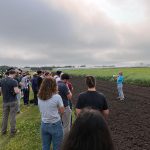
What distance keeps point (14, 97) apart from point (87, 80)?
19.7 ft

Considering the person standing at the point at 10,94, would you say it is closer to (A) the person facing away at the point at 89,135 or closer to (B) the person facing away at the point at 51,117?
(B) the person facing away at the point at 51,117

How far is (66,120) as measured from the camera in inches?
420

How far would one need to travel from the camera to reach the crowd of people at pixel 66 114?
319 centimetres

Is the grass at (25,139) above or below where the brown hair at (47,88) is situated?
below

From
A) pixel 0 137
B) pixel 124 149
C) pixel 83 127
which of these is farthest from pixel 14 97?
pixel 83 127

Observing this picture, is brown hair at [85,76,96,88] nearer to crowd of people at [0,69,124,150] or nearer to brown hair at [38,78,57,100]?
crowd of people at [0,69,124,150]

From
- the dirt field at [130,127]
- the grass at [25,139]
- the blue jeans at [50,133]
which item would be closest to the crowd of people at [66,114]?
the blue jeans at [50,133]

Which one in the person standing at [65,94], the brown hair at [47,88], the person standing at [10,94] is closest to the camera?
the brown hair at [47,88]

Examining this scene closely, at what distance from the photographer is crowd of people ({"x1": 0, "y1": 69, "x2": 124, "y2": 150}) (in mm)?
3193

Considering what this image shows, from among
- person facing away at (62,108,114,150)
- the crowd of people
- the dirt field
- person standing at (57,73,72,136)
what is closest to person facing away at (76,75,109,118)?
the crowd of people

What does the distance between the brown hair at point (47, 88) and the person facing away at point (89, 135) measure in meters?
4.62

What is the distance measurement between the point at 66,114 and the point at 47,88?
2.90 meters

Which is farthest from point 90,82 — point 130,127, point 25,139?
point 130,127

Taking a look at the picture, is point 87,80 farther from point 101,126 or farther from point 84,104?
point 101,126
